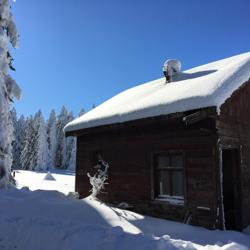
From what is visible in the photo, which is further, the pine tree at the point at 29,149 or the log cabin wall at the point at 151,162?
the pine tree at the point at 29,149

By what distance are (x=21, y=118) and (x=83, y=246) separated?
76419 mm

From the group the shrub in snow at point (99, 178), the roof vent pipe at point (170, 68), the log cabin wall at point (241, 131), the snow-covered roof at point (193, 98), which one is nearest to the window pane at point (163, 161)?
the snow-covered roof at point (193, 98)

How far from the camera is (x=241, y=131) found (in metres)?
10.7

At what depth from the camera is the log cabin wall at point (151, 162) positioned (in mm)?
9148

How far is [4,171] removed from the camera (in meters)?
12.8

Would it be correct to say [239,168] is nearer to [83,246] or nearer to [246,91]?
[246,91]

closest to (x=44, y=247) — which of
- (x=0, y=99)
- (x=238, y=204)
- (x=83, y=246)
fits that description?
(x=83, y=246)

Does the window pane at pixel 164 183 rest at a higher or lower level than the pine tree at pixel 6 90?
lower

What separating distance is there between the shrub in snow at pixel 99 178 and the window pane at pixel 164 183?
2375 millimetres

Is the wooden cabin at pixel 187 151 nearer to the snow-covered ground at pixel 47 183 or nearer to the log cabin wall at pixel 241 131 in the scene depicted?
the log cabin wall at pixel 241 131

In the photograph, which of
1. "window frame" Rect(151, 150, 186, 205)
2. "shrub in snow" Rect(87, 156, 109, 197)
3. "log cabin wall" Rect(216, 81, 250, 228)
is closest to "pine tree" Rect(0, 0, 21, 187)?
"shrub in snow" Rect(87, 156, 109, 197)

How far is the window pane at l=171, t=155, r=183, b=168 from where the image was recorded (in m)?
10.1

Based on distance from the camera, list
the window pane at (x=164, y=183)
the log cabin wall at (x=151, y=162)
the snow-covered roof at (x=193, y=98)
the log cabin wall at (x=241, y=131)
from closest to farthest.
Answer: the snow-covered roof at (x=193, y=98) < the log cabin wall at (x=151, y=162) < the log cabin wall at (x=241, y=131) < the window pane at (x=164, y=183)

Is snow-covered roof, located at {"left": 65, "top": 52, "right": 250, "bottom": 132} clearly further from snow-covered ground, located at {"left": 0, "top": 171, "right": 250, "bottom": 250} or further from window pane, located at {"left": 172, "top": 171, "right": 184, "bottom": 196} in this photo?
snow-covered ground, located at {"left": 0, "top": 171, "right": 250, "bottom": 250}
